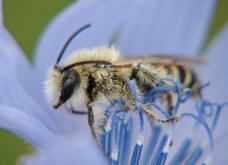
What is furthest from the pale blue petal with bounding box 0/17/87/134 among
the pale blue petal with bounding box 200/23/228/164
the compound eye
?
the pale blue petal with bounding box 200/23/228/164

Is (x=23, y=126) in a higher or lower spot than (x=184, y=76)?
lower

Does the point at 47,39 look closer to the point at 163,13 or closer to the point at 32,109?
the point at 32,109

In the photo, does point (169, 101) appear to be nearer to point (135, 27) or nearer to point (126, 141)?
point (126, 141)

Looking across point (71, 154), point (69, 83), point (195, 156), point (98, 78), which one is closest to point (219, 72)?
point (195, 156)

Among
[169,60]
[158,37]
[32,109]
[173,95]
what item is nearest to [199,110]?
[173,95]

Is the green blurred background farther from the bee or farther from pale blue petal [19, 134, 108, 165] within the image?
pale blue petal [19, 134, 108, 165]

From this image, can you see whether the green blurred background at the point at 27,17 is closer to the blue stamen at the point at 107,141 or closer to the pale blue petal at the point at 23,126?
the blue stamen at the point at 107,141

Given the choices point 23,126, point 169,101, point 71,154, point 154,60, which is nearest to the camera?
point 71,154

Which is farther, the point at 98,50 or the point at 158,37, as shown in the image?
the point at 158,37
